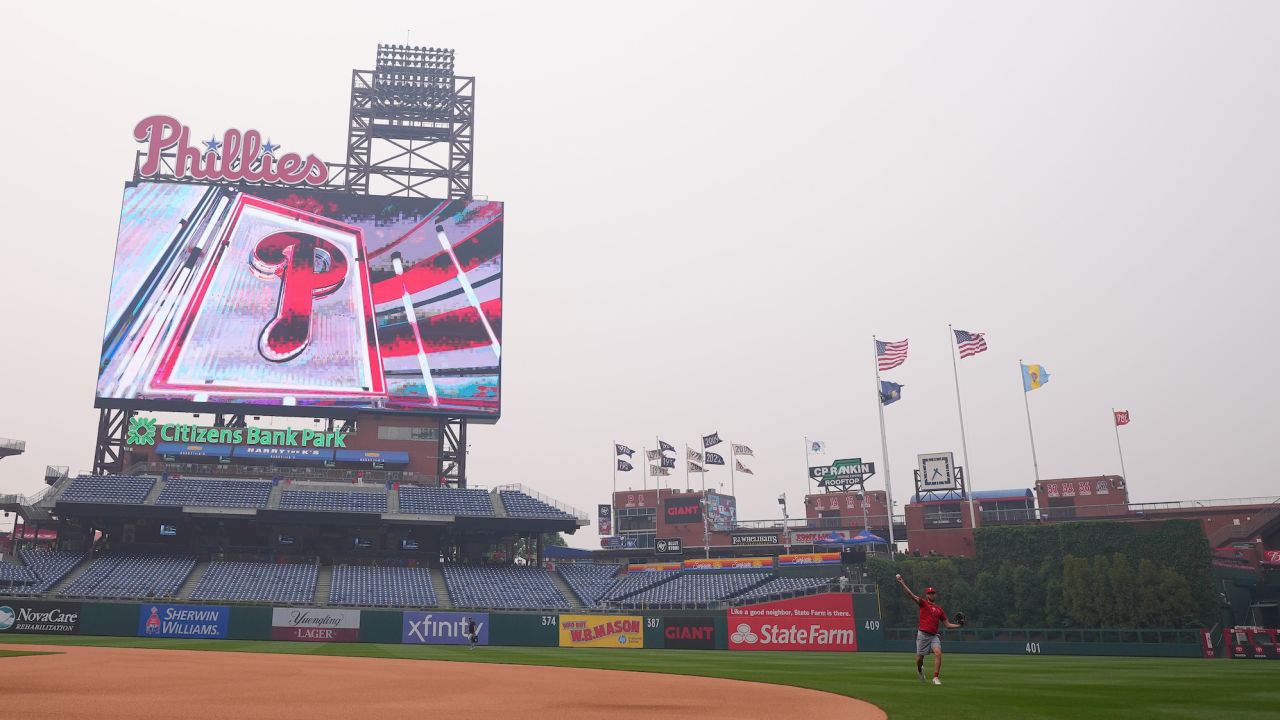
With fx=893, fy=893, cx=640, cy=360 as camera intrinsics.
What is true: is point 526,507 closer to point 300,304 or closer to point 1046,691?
point 300,304

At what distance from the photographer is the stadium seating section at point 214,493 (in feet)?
171

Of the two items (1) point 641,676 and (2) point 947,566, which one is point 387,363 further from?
(1) point 641,676

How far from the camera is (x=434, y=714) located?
1186 cm

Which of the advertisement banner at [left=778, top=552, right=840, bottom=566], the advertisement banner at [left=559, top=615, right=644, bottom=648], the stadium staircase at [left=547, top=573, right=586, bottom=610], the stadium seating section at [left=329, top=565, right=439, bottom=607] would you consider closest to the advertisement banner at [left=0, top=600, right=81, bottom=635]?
the stadium seating section at [left=329, top=565, right=439, bottom=607]

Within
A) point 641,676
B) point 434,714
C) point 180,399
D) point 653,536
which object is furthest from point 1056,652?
point 653,536

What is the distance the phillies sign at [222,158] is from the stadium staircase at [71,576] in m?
25.4

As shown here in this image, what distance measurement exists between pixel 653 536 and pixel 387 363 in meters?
51.7

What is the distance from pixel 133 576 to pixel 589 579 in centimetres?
2575

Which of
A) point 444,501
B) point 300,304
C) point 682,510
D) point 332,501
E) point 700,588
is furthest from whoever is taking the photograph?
point 682,510

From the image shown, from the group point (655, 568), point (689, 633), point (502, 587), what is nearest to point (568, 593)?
point (502, 587)

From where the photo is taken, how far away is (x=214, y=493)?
53531 millimetres

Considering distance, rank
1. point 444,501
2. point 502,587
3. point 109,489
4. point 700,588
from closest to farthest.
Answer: point 109,489
point 700,588
point 502,587
point 444,501

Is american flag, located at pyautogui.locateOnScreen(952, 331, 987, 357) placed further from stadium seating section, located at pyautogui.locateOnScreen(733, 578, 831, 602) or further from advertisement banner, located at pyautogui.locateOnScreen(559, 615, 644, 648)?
advertisement banner, located at pyautogui.locateOnScreen(559, 615, 644, 648)

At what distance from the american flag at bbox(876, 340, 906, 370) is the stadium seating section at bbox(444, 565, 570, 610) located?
2210 centimetres
